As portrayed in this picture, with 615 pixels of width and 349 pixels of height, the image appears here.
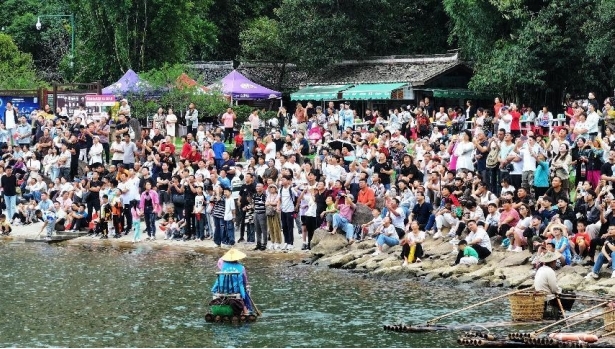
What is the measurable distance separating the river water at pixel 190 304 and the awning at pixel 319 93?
25792mm

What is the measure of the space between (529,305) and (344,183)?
10968mm

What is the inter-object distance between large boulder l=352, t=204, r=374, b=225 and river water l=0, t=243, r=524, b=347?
75.9 inches

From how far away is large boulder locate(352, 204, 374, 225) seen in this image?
3381cm

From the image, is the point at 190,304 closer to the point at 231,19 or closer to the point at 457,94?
the point at 457,94

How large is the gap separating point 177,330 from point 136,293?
4652mm

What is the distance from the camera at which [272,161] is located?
36.6m

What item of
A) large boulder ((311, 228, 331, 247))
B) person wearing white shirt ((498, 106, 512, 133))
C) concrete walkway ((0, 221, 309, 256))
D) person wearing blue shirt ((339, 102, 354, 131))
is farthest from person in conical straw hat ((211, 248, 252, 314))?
person wearing blue shirt ((339, 102, 354, 131))

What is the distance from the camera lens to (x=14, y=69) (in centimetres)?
6438

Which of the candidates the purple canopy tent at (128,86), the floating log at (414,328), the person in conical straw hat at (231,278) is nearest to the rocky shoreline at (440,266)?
the floating log at (414,328)

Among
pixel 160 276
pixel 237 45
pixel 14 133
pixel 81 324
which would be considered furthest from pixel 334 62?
pixel 81 324

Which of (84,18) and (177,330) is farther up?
(84,18)

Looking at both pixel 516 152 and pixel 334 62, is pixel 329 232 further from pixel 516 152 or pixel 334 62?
pixel 334 62

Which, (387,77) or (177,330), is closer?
(177,330)

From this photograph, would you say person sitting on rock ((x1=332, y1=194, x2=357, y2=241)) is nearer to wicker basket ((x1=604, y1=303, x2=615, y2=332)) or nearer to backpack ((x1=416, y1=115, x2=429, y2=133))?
wicker basket ((x1=604, y1=303, x2=615, y2=332))
